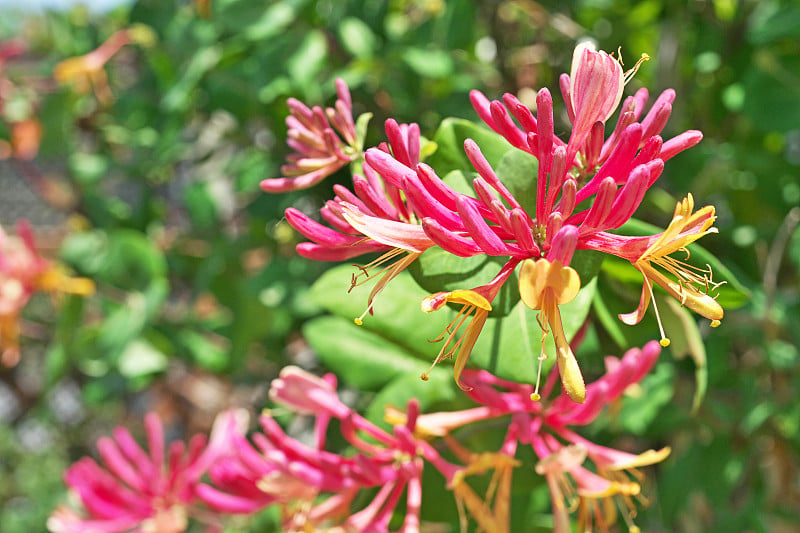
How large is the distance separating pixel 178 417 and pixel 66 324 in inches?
30.8

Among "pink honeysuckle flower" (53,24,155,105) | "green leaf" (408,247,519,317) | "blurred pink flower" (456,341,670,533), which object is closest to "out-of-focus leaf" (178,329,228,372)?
"pink honeysuckle flower" (53,24,155,105)

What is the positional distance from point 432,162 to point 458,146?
0.02 m

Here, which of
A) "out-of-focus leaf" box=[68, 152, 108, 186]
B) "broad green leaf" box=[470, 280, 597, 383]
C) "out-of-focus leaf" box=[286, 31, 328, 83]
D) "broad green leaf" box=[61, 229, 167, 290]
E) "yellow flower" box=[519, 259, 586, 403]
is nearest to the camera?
"yellow flower" box=[519, 259, 586, 403]

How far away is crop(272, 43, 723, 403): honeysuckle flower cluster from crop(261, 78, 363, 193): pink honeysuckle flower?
0.07m

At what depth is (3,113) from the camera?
1.28 meters

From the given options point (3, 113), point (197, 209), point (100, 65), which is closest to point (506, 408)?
point (197, 209)

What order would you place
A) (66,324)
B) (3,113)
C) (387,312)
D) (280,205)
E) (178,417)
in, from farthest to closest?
1. (178,417)
2. (3,113)
3. (66,324)
4. (280,205)
5. (387,312)

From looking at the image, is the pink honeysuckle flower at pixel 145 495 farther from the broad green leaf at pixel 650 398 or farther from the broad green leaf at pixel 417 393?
the broad green leaf at pixel 650 398

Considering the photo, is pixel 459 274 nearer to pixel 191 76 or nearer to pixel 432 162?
pixel 432 162

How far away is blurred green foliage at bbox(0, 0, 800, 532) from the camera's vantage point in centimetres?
71

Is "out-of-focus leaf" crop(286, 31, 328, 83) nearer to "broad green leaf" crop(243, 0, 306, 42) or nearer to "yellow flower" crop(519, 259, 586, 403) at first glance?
"broad green leaf" crop(243, 0, 306, 42)

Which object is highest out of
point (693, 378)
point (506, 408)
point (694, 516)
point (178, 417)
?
point (506, 408)

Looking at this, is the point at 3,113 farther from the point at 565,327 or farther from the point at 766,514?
the point at 766,514

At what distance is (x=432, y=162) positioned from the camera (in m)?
0.48
